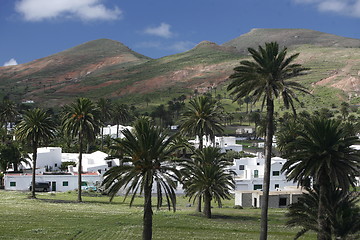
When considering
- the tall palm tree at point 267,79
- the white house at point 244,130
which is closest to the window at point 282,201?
the tall palm tree at point 267,79

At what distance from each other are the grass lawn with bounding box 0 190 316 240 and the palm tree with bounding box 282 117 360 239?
9.54m

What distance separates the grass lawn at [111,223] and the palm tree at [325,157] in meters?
9.54

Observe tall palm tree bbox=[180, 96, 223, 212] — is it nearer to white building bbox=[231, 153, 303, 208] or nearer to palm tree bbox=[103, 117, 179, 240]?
white building bbox=[231, 153, 303, 208]

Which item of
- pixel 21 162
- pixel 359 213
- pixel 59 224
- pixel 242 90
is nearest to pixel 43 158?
pixel 21 162

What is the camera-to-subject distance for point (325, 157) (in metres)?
28.0

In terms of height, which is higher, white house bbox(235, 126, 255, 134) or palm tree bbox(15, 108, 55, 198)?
white house bbox(235, 126, 255, 134)

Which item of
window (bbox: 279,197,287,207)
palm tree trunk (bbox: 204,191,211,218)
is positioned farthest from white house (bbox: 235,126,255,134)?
palm tree trunk (bbox: 204,191,211,218)

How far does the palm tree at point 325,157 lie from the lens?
91.0 feet

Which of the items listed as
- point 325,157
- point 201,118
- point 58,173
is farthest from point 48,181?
point 325,157

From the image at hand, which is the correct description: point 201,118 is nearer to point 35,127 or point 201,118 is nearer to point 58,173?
point 35,127

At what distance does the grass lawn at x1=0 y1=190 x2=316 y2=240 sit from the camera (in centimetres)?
3331

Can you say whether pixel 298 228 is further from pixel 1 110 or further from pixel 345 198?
pixel 1 110

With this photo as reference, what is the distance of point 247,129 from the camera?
561ft

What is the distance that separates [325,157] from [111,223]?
19.5 meters
